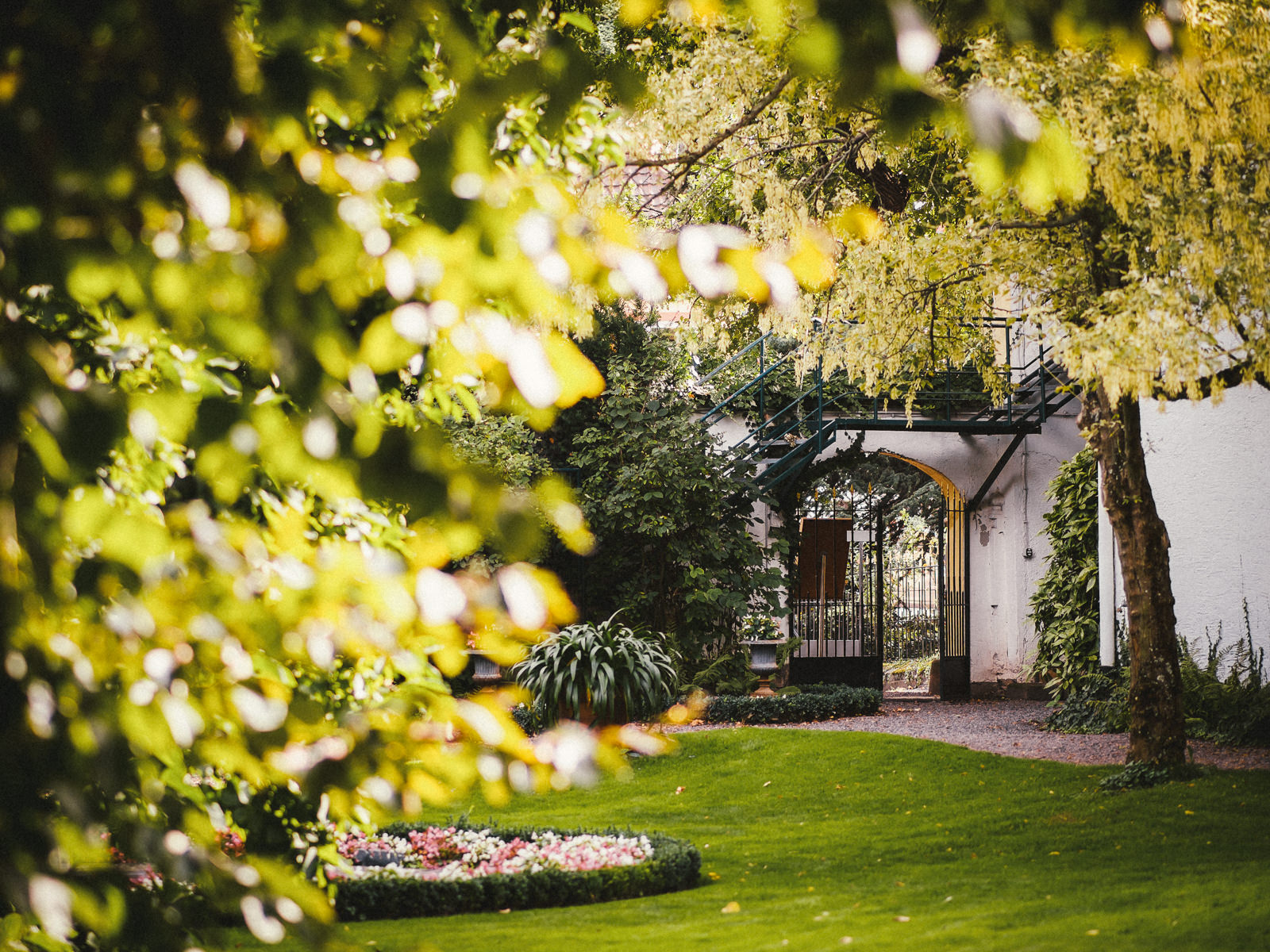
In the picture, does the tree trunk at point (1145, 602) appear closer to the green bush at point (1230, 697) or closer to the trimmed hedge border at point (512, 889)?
the green bush at point (1230, 697)

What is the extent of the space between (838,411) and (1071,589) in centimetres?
422

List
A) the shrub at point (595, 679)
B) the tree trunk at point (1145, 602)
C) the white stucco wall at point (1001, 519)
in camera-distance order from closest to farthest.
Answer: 1. the tree trunk at point (1145, 602)
2. the shrub at point (595, 679)
3. the white stucco wall at point (1001, 519)

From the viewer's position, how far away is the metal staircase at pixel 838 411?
15352mm

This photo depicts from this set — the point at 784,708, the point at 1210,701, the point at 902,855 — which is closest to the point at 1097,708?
the point at 1210,701

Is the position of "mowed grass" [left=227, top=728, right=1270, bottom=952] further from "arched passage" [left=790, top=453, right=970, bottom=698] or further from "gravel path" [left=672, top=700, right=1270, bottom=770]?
"arched passage" [left=790, top=453, right=970, bottom=698]

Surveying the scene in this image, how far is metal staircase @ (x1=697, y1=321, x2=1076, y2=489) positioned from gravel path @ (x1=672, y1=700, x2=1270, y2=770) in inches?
143

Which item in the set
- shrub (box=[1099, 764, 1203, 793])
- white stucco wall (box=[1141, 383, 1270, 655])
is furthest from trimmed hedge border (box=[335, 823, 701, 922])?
white stucco wall (box=[1141, 383, 1270, 655])

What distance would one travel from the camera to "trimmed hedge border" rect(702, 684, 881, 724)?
501 inches

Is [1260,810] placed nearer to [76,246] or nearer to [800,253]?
[800,253]

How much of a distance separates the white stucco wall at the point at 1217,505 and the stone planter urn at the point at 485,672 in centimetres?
795

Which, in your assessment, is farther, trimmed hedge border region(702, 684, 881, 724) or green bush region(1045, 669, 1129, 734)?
trimmed hedge border region(702, 684, 881, 724)

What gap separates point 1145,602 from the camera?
8531mm

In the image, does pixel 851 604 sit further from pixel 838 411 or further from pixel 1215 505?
pixel 1215 505

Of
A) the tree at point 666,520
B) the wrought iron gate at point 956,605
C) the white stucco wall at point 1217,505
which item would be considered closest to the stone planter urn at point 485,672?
the tree at point 666,520
